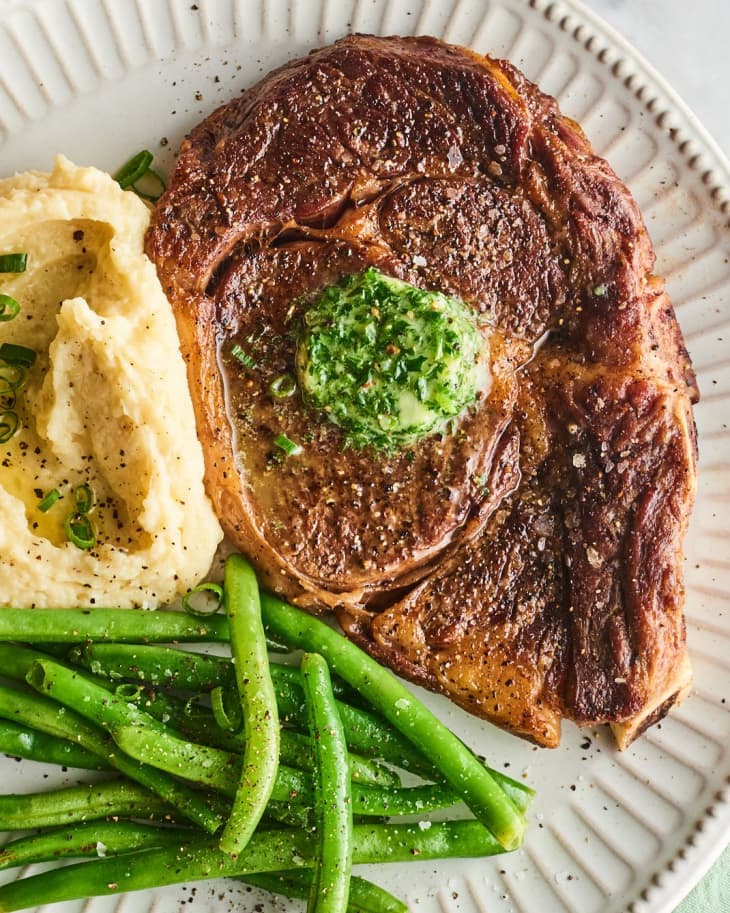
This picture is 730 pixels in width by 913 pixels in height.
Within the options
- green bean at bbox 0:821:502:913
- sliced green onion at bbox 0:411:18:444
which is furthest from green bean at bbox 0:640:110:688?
sliced green onion at bbox 0:411:18:444

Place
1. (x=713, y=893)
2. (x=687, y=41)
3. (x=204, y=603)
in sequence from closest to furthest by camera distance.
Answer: (x=204, y=603) → (x=713, y=893) → (x=687, y=41)

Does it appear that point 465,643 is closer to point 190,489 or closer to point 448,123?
point 190,489

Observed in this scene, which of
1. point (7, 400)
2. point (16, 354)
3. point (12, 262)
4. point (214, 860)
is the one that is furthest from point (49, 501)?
point (214, 860)

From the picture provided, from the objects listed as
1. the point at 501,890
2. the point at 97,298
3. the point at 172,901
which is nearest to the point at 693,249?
the point at 97,298

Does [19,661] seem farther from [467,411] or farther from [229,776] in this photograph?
[467,411]

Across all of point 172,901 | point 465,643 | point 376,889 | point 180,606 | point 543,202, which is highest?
point 543,202
